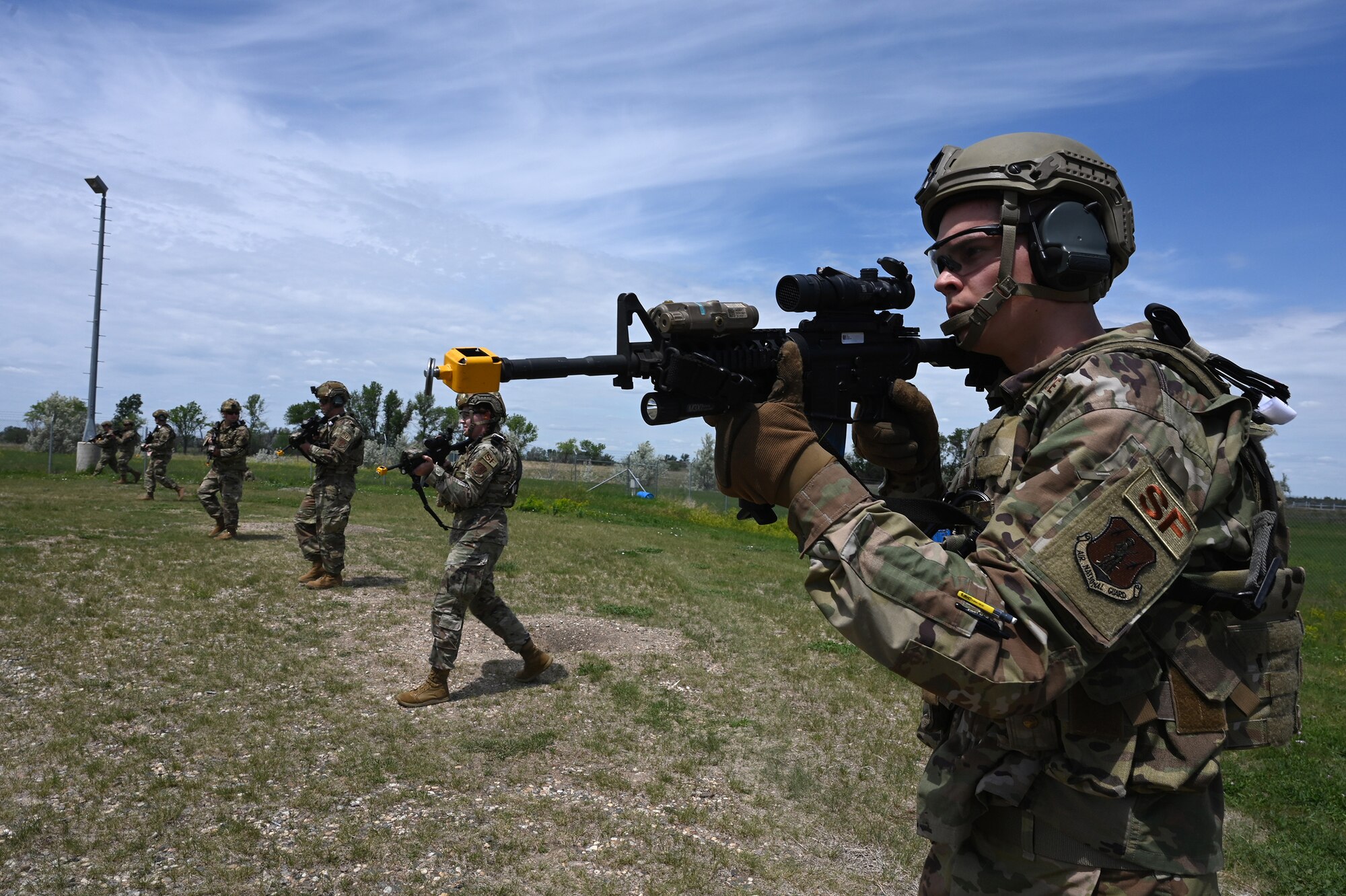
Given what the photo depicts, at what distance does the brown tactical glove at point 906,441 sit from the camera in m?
2.84

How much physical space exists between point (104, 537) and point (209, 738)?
9.91m

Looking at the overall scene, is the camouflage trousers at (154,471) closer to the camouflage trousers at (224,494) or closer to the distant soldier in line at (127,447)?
the distant soldier in line at (127,447)

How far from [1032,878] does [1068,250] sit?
4.66 ft

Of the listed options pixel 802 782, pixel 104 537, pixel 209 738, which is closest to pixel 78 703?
pixel 209 738

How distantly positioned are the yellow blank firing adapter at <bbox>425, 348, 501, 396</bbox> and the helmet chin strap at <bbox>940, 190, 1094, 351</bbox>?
1168mm

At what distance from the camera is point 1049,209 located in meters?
2.11

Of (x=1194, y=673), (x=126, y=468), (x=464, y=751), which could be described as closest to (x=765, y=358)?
(x=1194, y=673)

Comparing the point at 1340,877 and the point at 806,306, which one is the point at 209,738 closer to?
the point at 806,306

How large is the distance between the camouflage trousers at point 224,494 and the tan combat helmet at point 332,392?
14.6 ft

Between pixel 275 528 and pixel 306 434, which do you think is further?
pixel 275 528

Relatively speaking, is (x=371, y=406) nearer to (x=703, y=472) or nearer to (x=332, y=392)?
(x=703, y=472)

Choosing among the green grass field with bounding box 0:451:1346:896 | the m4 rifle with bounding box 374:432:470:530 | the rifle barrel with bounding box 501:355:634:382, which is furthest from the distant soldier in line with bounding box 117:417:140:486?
the rifle barrel with bounding box 501:355:634:382

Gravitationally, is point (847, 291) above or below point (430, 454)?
above

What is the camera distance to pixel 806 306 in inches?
101
